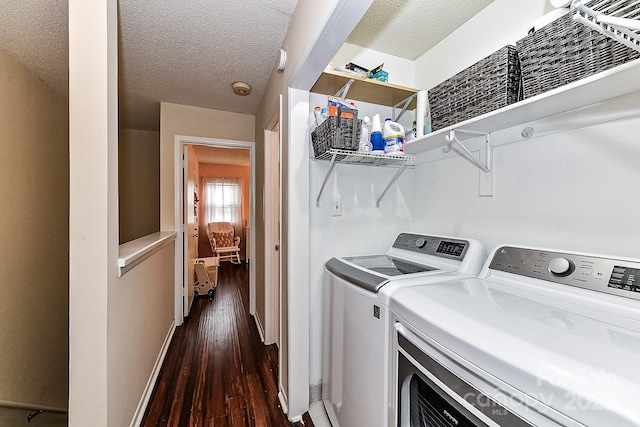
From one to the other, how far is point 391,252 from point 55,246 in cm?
286

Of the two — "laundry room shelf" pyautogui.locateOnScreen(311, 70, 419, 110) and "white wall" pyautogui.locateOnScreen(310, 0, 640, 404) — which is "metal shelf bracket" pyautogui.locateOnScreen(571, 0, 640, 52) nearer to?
"white wall" pyautogui.locateOnScreen(310, 0, 640, 404)

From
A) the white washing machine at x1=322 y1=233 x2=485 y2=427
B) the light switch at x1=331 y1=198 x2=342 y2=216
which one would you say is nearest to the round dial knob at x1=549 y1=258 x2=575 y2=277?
the white washing machine at x1=322 y1=233 x2=485 y2=427

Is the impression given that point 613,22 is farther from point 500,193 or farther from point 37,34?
point 37,34

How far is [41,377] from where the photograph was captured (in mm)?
1999

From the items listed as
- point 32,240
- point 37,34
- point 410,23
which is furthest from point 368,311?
point 32,240

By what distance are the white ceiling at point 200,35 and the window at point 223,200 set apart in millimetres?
3825

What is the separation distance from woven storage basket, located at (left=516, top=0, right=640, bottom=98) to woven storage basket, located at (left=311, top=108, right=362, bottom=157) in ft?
2.19

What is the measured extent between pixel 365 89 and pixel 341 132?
46cm

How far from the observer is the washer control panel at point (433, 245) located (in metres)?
1.29

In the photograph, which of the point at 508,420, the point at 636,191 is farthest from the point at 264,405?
the point at 636,191

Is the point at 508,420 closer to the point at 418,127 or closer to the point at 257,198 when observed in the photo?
the point at 418,127

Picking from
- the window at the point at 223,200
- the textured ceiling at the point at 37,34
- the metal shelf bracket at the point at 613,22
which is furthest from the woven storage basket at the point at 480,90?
the window at the point at 223,200

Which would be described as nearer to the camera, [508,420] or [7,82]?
[508,420]

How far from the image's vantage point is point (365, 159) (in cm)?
149
